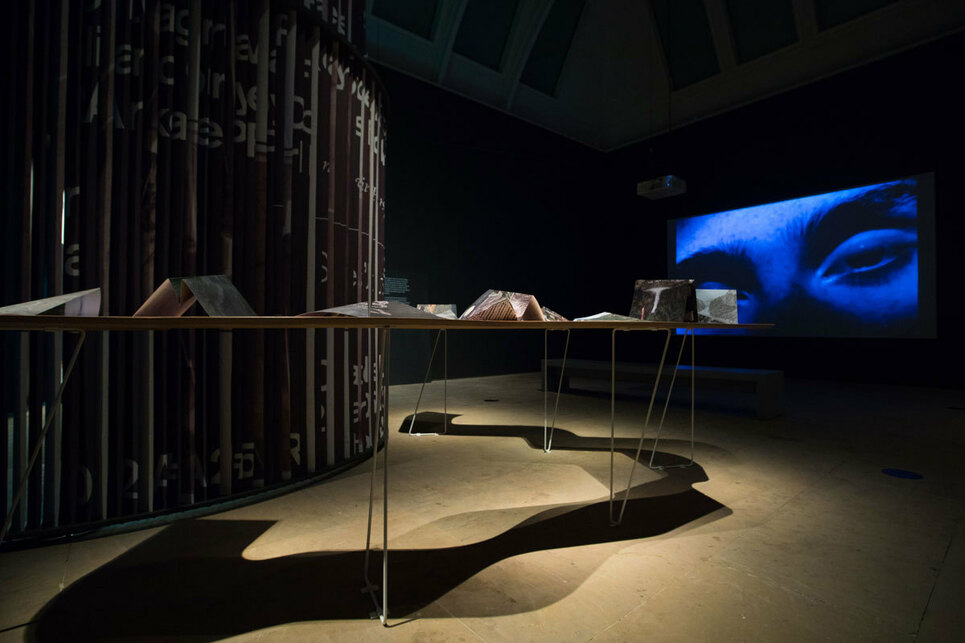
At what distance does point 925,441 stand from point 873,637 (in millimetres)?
3094

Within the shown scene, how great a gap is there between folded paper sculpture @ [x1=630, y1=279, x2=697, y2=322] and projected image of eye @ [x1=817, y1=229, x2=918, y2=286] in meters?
6.05

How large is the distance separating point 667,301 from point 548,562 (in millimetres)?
1358

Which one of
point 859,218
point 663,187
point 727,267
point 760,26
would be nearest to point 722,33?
point 760,26

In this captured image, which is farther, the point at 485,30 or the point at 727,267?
the point at 727,267

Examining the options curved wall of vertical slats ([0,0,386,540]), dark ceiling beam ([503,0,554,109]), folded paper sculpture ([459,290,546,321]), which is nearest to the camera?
folded paper sculpture ([459,290,546,321])

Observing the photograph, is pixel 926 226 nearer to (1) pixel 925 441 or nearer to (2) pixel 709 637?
(1) pixel 925 441

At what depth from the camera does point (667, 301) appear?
8.01 ft

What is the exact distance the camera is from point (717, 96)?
8.36m

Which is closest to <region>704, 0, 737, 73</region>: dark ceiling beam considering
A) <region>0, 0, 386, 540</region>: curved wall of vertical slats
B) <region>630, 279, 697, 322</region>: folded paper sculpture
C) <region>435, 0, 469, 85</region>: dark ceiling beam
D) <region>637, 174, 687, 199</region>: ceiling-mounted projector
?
<region>637, 174, 687, 199</region>: ceiling-mounted projector

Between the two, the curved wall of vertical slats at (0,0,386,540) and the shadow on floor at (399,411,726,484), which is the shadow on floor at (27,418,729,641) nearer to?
the curved wall of vertical slats at (0,0,386,540)

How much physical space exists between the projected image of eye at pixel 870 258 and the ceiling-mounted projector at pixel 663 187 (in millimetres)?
2322

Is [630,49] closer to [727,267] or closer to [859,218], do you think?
[727,267]

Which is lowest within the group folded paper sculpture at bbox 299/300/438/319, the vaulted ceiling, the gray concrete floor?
the gray concrete floor

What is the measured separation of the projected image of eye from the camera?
21.5 ft
